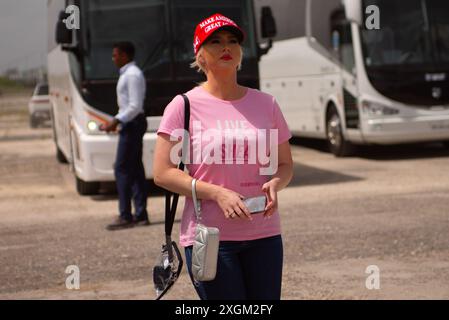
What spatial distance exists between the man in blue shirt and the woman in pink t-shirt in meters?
6.71

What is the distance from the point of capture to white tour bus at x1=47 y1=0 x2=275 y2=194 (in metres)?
13.2

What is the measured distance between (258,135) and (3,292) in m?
4.19

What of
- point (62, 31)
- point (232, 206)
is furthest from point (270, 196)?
point (62, 31)

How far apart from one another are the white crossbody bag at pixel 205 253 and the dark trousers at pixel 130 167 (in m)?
6.88

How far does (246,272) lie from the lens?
4.25 meters

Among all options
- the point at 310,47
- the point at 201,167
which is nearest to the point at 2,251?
the point at 201,167

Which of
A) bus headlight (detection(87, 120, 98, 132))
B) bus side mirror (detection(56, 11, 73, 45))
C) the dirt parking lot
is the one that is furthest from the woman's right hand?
bus headlight (detection(87, 120, 98, 132))

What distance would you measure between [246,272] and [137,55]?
31.2ft

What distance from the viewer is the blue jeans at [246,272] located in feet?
13.6

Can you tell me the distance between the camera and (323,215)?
1119 cm

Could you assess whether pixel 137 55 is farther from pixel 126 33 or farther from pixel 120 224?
pixel 120 224

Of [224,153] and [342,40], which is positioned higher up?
[224,153]

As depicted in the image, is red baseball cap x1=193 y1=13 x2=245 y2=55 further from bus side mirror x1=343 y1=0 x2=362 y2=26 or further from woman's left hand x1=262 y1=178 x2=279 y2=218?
bus side mirror x1=343 y1=0 x2=362 y2=26

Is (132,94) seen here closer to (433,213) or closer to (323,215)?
(323,215)
